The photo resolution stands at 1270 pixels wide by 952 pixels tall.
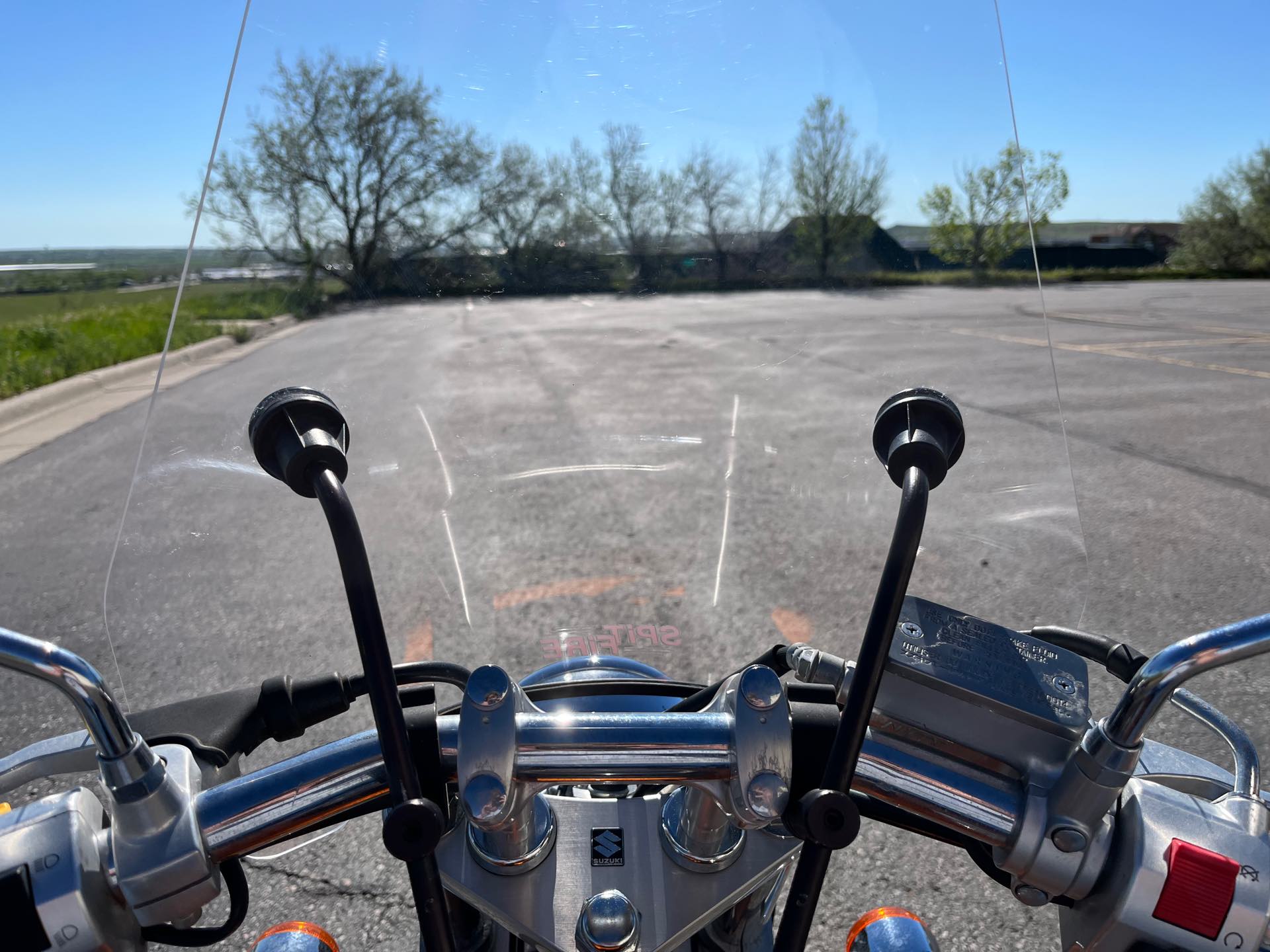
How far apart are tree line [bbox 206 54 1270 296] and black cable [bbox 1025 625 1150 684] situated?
497mm

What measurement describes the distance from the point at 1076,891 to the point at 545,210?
0.88 m

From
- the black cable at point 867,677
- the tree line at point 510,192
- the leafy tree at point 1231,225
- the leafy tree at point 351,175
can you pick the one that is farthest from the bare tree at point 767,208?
the leafy tree at point 1231,225

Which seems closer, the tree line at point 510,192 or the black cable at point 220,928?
the black cable at point 220,928

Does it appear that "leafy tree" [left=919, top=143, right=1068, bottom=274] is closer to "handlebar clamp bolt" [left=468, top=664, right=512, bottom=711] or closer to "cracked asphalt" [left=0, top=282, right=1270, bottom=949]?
"cracked asphalt" [left=0, top=282, right=1270, bottom=949]

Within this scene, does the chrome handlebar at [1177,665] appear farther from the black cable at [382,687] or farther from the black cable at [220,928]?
the black cable at [220,928]

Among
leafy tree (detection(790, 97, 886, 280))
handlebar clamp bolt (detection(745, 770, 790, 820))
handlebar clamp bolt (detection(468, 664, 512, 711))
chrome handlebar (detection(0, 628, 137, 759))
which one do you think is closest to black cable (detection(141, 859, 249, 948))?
chrome handlebar (detection(0, 628, 137, 759))

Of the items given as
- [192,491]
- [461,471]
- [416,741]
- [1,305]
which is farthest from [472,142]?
[1,305]

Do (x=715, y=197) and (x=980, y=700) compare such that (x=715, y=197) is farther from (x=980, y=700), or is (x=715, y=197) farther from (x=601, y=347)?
(x=980, y=700)

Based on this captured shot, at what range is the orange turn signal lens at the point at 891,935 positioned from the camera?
0.82 meters

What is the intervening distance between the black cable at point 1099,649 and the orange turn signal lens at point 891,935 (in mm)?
322

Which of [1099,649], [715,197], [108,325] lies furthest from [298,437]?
[108,325]

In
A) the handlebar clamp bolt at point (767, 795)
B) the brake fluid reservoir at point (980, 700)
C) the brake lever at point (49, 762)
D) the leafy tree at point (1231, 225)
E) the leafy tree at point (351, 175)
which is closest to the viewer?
the handlebar clamp bolt at point (767, 795)

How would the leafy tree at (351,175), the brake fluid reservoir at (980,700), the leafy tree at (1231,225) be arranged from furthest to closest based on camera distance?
the leafy tree at (1231,225) → the leafy tree at (351,175) → the brake fluid reservoir at (980,700)

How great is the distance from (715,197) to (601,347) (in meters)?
0.24
